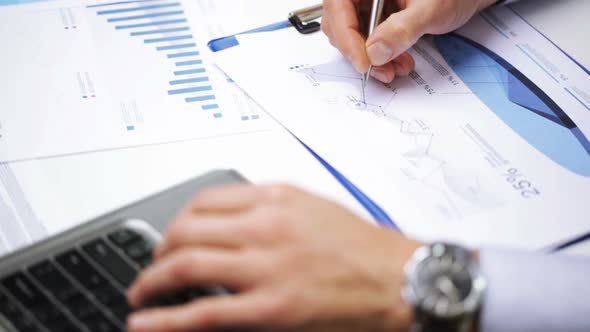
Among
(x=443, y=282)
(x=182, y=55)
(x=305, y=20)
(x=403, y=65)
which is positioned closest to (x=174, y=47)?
(x=182, y=55)

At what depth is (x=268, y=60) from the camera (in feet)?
2.69

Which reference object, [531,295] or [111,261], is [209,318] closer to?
[111,261]

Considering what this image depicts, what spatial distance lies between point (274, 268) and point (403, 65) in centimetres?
41

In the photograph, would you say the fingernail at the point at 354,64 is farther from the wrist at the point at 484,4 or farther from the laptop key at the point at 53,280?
the laptop key at the point at 53,280

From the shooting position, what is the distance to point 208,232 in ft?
1.56

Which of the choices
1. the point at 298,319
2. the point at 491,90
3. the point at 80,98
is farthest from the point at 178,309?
the point at 491,90

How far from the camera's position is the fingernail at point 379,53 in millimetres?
780

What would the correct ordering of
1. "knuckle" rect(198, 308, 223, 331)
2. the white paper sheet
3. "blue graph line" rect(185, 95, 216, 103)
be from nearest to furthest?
1. "knuckle" rect(198, 308, 223, 331)
2. the white paper sheet
3. "blue graph line" rect(185, 95, 216, 103)

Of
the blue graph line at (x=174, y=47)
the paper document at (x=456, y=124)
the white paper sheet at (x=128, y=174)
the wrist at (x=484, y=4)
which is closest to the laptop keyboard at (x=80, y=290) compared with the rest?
the white paper sheet at (x=128, y=174)

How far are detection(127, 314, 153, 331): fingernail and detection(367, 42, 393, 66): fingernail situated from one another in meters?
0.43

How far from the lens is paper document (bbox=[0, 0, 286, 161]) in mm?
725

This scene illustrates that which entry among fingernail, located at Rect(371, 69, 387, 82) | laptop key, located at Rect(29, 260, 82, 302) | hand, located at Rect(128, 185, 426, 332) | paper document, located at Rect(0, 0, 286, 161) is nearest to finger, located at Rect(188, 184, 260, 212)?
hand, located at Rect(128, 185, 426, 332)

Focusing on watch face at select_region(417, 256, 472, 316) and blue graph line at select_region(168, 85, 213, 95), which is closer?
watch face at select_region(417, 256, 472, 316)

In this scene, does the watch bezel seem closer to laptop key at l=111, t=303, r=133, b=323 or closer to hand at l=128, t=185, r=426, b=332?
hand at l=128, t=185, r=426, b=332
